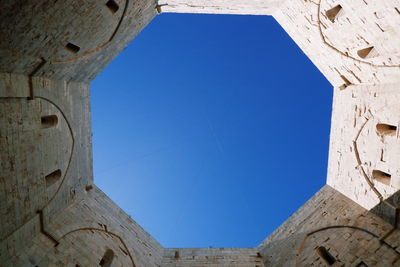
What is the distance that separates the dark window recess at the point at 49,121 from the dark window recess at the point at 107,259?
12.4 feet

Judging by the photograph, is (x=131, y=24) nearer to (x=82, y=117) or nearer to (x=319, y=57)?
(x=82, y=117)

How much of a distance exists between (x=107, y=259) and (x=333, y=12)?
871 centimetres

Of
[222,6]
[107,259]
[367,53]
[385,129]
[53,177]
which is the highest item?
[222,6]

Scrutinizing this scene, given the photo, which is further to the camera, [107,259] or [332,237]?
[107,259]

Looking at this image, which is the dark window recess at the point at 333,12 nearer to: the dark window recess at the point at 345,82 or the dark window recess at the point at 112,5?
the dark window recess at the point at 345,82

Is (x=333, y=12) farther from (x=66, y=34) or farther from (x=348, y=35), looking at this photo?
(x=66, y=34)

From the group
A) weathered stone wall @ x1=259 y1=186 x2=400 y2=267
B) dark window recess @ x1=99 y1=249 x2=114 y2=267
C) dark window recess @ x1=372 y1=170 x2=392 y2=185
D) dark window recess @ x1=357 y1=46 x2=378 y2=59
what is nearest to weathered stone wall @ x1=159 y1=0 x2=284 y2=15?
dark window recess @ x1=357 y1=46 x2=378 y2=59

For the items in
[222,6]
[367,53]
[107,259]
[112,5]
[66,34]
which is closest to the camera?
[66,34]

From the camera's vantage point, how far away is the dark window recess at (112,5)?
22.6 ft

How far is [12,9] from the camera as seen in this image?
4.64 metres

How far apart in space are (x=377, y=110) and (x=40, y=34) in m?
7.73

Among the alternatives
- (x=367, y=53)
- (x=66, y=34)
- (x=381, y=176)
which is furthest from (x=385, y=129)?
(x=66, y=34)

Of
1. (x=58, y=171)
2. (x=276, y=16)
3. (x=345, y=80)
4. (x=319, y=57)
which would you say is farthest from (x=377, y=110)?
(x=58, y=171)

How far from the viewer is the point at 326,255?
25.1ft
